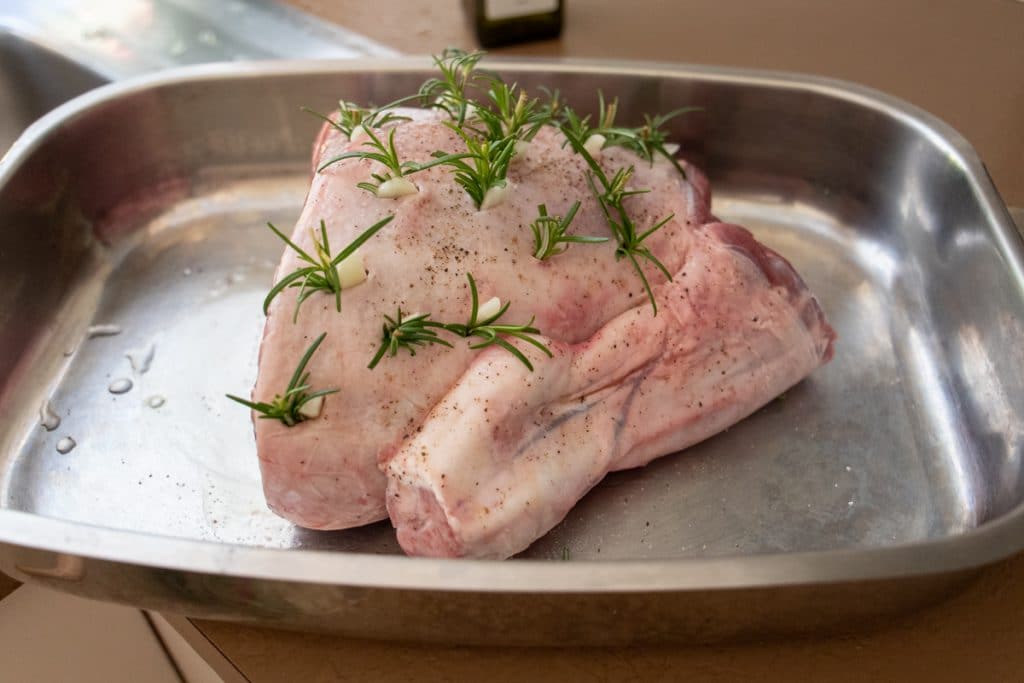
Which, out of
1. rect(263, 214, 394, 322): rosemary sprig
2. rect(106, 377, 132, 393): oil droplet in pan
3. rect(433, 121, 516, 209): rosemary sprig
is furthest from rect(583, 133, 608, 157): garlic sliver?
rect(106, 377, 132, 393): oil droplet in pan

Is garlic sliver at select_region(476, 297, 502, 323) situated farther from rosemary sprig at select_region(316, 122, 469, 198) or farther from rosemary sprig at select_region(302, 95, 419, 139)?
rosemary sprig at select_region(302, 95, 419, 139)

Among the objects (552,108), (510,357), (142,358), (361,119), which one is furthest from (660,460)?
(142,358)

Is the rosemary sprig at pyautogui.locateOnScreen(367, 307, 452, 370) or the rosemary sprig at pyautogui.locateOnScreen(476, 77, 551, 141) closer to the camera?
the rosemary sprig at pyautogui.locateOnScreen(367, 307, 452, 370)

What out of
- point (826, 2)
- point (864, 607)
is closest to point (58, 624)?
point (864, 607)

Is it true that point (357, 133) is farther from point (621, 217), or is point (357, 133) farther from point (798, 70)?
point (798, 70)

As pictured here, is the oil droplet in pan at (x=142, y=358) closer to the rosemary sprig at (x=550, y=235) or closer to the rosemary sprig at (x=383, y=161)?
the rosemary sprig at (x=383, y=161)
